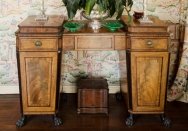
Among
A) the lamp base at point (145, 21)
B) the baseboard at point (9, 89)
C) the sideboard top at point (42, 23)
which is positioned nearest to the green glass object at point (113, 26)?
the lamp base at point (145, 21)

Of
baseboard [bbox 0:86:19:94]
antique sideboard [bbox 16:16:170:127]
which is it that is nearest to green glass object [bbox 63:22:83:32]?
antique sideboard [bbox 16:16:170:127]

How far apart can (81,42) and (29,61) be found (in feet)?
1.46

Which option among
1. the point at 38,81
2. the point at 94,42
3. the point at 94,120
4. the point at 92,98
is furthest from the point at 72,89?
the point at 94,42

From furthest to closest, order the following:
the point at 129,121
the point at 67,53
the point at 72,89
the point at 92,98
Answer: the point at 72,89 → the point at 67,53 → the point at 92,98 → the point at 129,121

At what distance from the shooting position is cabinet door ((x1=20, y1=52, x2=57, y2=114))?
217cm

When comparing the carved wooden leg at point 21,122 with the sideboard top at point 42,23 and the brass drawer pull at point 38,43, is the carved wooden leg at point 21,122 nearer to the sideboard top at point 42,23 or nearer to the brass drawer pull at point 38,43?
Result: the brass drawer pull at point 38,43

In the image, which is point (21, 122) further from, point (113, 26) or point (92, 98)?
point (113, 26)

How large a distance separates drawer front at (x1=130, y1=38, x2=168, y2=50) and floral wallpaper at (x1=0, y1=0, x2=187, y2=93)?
18.2 inches

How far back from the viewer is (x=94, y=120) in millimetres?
2432

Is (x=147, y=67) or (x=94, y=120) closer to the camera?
(x=147, y=67)

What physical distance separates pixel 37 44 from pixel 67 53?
74cm

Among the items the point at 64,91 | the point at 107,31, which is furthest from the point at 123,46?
the point at 64,91

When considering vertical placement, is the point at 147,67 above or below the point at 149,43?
below

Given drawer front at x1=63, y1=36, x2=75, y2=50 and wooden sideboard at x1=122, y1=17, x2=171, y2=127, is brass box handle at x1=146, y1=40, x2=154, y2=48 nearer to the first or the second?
wooden sideboard at x1=122, y1=17, x2=171, y2=127
